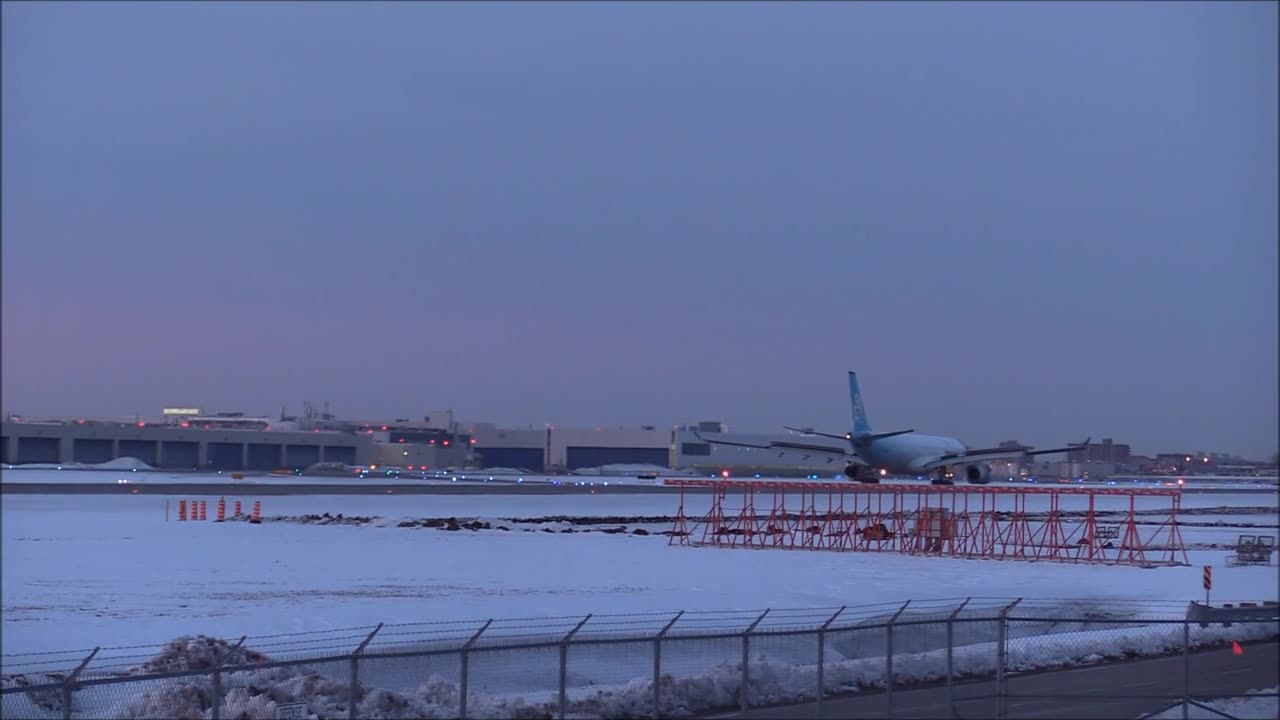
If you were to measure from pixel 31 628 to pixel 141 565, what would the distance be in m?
11.3

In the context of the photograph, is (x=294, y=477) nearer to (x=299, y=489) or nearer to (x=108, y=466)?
(x=108, y=466)

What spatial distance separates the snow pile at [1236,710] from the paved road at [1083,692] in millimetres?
239

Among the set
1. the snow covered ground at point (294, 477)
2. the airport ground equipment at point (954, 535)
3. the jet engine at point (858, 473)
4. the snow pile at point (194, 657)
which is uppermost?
the jet engine at point (858, 473)

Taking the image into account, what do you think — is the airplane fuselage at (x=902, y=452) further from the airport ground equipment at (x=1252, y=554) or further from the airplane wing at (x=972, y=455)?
the airport ground equipment at (x=1252, y=554)

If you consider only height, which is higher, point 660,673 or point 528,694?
point 660,673

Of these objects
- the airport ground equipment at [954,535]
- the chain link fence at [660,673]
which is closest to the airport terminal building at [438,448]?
the airport ground equipment at [954,535]

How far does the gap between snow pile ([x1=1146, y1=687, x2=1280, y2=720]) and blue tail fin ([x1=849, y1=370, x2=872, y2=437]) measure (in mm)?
55572

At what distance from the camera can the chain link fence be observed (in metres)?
14.8

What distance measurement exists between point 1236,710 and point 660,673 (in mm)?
7090

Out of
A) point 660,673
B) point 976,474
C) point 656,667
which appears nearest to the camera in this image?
point 656,667

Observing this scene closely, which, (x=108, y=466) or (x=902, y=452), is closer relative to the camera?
(x=902, y=452)

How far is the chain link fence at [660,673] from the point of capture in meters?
14.8

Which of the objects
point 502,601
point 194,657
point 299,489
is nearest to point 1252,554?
point 502,601

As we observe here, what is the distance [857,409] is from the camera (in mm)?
74188
